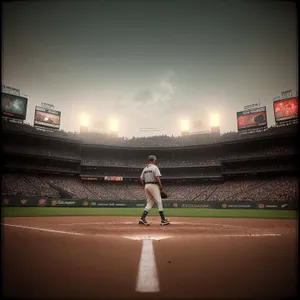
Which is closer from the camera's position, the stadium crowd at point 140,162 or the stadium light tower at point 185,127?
the stadium crowd at point 140,162

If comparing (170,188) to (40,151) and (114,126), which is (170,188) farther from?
(40,151)

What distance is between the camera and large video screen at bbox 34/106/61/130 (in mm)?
36344

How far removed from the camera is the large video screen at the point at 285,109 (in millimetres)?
32469

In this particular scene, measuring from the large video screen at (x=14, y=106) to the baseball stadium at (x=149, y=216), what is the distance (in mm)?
875

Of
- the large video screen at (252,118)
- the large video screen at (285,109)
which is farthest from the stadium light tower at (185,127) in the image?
the large video screen at (285,109)

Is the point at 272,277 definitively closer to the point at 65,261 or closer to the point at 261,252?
the point at 261,252

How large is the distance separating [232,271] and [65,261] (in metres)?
1.88

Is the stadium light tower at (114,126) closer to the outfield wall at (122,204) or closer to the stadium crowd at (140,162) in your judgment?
the stadium crowd at (140,162)

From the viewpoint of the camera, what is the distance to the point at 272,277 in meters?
2.06

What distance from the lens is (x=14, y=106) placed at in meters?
33.3

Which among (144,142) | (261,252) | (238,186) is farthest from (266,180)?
(261,252)

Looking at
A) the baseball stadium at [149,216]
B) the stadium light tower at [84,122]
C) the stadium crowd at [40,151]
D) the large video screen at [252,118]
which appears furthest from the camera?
the stadium light tower at [84,122]

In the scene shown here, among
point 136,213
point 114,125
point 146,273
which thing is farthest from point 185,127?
point 146,273

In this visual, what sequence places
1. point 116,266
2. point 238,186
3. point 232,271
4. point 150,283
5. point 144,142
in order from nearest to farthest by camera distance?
point 150,283
point 232,271
point 116,266
point 238,186
point 144,142
